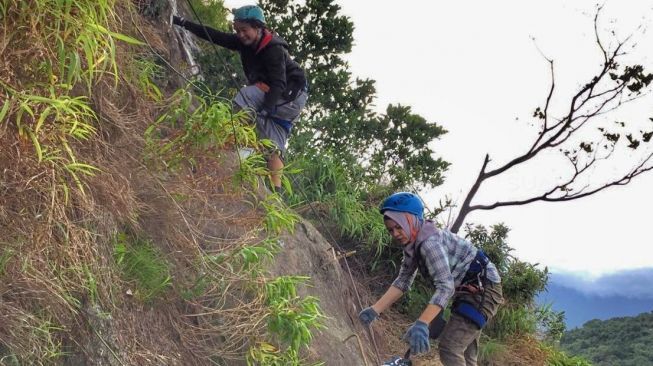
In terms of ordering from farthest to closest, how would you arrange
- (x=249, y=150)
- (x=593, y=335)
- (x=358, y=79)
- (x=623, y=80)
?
(x=593, y=335) < (x=623, y=80) < (x=358, y=79) < (x=249, y=150)

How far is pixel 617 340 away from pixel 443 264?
20.6 meters

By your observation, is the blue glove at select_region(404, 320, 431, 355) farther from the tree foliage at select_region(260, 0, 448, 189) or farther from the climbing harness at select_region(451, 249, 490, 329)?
the tree foliage at select_region(260, 0, 448, 189)

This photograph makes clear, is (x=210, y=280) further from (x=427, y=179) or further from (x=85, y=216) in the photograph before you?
(x=427, y=179)

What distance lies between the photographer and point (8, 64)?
3439 mm

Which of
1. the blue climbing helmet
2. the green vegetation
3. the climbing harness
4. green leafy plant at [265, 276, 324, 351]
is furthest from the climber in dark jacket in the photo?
the green vegetation

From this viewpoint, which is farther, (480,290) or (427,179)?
(427,179)

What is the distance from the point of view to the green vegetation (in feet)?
73.6

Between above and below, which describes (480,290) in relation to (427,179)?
below

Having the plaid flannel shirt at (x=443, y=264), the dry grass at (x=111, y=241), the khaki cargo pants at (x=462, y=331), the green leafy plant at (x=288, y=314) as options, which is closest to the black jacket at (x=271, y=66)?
the dry grass at (x=111, y=241)

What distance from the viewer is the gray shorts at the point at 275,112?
705cm

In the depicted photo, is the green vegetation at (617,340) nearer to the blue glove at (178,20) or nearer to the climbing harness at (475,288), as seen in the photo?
the climbing harness at (475,288)

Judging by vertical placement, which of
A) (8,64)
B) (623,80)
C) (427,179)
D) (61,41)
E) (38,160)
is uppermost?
(623,80)

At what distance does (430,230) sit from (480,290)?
0.84 metres

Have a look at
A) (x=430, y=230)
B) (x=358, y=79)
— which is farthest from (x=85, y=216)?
(x=358, y=79)
